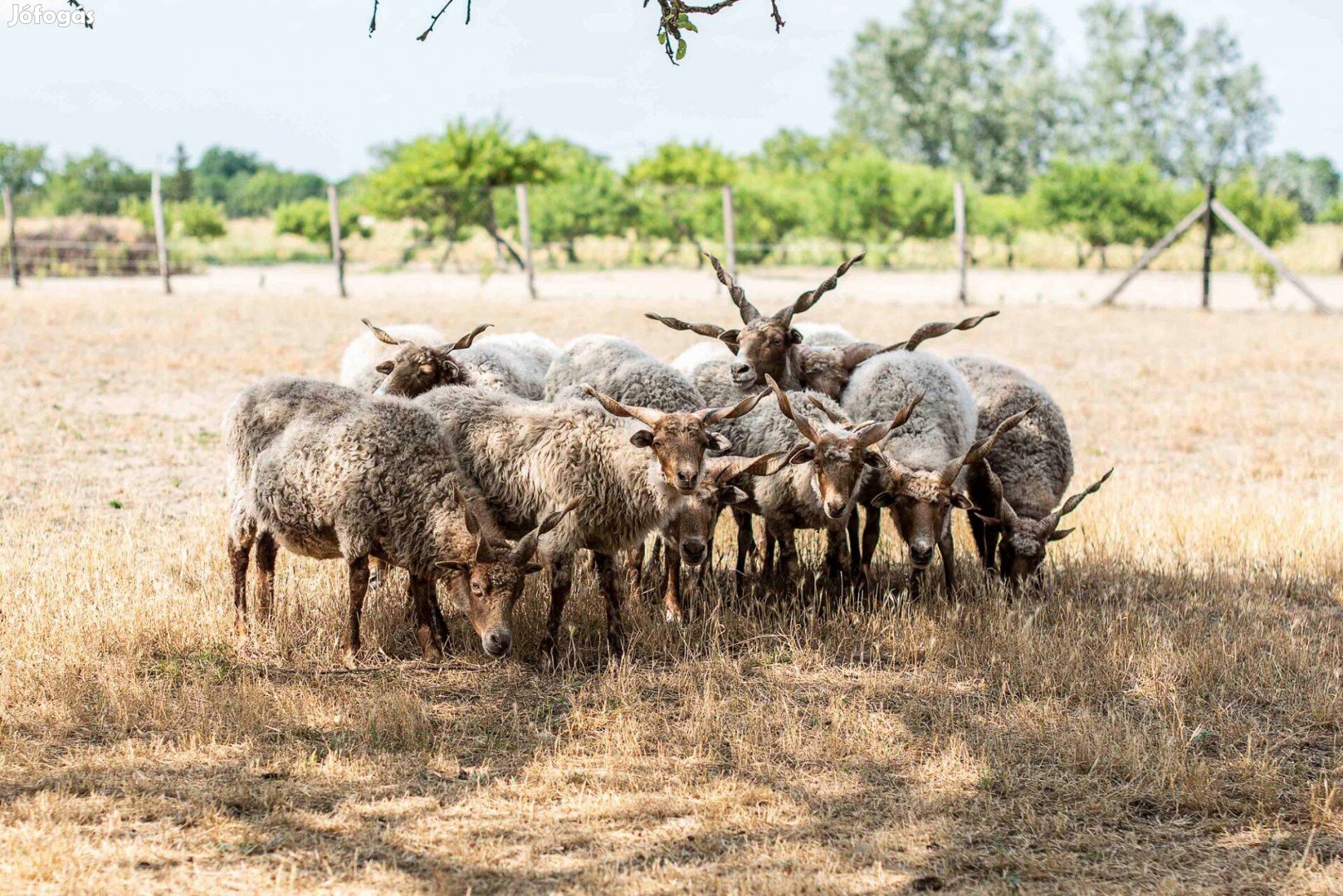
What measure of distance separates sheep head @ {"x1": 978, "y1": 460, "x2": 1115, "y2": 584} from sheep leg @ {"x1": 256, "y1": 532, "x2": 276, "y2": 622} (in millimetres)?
4085

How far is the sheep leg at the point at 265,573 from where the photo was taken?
7234mm

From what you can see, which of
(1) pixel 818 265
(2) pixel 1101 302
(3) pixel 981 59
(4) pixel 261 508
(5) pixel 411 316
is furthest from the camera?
(3) pixel 981 59

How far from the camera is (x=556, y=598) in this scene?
6977 mm

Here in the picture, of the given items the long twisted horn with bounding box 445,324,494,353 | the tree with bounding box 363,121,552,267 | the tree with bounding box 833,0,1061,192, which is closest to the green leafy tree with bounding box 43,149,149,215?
the tree with bounding box 363,121,552,267

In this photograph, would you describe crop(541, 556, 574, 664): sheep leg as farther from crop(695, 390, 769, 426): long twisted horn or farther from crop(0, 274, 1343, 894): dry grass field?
crop(695, 390, 769, 426): long twisted horn

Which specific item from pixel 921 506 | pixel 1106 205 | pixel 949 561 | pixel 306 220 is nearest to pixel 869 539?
pixel 949 561

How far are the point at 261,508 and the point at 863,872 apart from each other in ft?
11.9

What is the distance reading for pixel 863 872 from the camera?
4.85 m

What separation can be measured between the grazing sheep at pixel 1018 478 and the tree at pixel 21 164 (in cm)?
5777

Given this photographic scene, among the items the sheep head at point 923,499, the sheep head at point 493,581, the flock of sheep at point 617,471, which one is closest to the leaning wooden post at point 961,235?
the flock of sheep at point 617,471

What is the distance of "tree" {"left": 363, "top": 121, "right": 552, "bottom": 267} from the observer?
106ft

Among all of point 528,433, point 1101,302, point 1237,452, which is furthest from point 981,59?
point 528,433

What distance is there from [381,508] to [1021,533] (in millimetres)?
3812

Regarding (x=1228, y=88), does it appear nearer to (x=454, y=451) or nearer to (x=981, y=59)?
(x=981, y=59)
